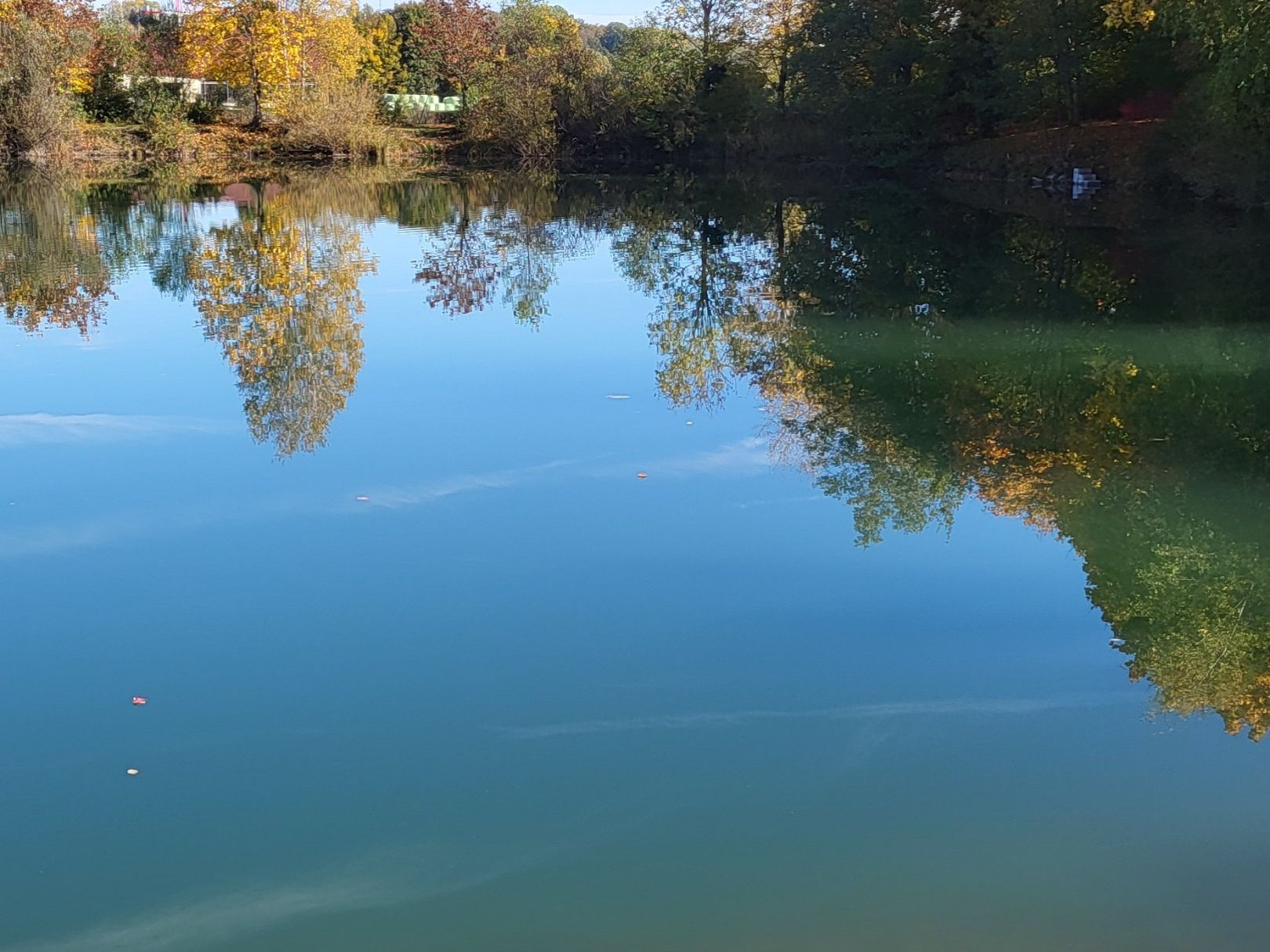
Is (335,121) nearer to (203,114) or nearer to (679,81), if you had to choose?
(203,114)

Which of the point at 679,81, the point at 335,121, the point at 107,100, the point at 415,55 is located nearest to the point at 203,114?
the point at 107,100

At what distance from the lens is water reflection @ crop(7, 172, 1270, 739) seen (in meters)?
6.09

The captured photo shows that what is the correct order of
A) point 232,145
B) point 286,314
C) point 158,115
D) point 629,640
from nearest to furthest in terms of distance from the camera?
point 629,640, point 286,314, point 158,115, point 232,145

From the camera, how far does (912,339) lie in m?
11.1

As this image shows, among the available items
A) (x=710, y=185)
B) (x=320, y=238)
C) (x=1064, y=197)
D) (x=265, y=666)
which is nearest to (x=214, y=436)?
(x=265, y=666)

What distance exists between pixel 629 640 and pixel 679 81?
35.5 metres

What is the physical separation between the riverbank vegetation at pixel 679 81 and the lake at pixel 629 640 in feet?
47.3

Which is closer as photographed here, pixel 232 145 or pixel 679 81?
pixel 679 81

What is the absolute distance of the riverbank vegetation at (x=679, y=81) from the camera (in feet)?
85.7

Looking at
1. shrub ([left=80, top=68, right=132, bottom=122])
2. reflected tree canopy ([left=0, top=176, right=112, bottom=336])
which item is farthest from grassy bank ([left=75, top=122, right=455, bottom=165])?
reflected tree canopy ([left=0, top=176, right=112, bottom=336])

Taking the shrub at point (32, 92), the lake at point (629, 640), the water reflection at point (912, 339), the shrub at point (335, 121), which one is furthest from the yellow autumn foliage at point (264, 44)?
the lake at point (629, 640)

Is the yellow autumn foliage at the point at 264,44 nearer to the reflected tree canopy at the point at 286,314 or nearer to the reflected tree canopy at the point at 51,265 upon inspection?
the reflected tree canopy at the point at 51,265

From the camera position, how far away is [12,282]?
552 inches

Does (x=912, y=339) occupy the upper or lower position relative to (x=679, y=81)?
lower
